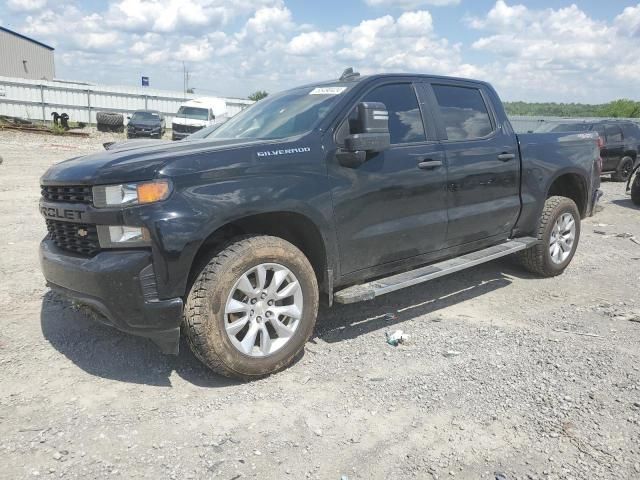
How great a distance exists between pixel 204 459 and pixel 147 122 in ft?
88.3

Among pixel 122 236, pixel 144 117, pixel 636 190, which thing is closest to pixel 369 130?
pixel 122 236

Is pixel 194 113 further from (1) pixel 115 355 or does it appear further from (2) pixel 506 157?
(1) pixel 115 355

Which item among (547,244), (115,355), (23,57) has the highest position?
(23,57)

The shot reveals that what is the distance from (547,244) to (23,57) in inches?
2236

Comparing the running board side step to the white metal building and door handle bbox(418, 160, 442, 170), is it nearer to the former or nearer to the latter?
door handle bbox(418, 160, 442, 170)

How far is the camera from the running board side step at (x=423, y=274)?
3.85 metres

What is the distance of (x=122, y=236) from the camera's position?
120 inches

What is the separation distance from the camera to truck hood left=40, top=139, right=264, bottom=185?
3.04 m

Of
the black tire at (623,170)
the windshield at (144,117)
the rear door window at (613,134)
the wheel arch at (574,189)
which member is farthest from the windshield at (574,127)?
the windshield at (144,117)

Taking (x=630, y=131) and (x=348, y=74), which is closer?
(x=348, y=74)

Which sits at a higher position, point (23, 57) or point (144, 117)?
point (23, 57)

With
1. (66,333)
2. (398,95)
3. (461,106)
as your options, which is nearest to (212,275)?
(66,333)

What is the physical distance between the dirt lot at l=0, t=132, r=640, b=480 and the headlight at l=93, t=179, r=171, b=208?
1190mm

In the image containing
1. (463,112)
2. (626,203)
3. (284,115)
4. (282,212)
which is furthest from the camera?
(626,203)
